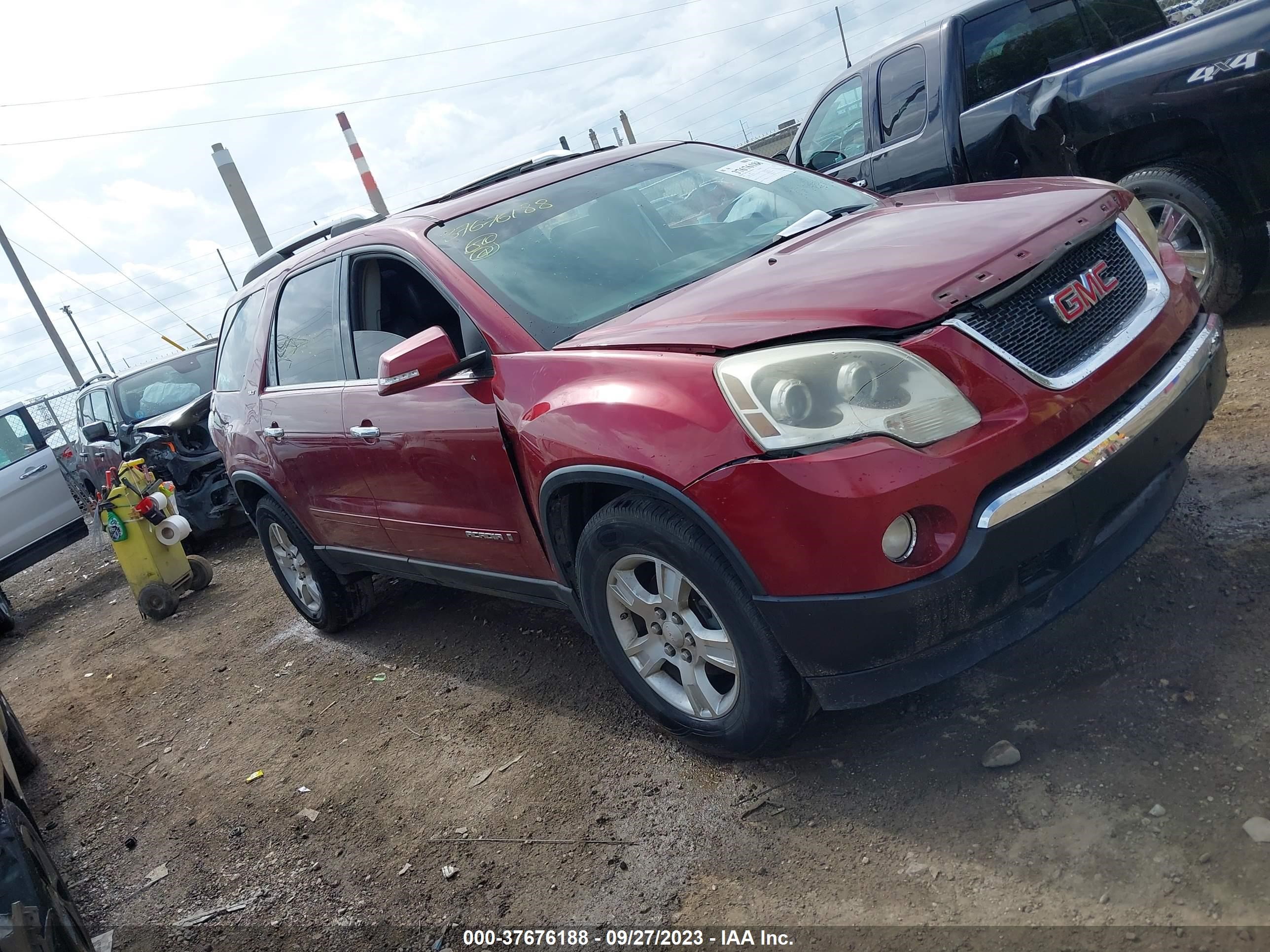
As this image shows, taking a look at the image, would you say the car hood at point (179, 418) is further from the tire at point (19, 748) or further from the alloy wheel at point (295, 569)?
the tire at point (19, 748)

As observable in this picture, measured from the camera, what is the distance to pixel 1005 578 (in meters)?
2.41

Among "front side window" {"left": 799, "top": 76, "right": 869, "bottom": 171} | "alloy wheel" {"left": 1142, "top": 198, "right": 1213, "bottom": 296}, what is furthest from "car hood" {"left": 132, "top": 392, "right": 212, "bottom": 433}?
"alloy wheel" {"left": 1142, "top": 198, "right": 1213, "bottom": 296}

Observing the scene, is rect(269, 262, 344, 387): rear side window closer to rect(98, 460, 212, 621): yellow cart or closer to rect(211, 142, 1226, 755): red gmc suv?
rect(211, 142, 1226, 755): red gmc suv

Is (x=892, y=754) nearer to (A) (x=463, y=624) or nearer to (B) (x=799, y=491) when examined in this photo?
(B) (x=799, y=491)

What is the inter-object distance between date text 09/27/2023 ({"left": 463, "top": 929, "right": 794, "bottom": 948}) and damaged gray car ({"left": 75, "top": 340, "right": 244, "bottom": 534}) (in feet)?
22.0

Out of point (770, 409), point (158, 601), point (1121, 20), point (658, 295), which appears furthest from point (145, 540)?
point (1121, 20)

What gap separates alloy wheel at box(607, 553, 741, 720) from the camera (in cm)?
284

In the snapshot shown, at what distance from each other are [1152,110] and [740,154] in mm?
2124

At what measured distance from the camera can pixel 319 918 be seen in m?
3.07

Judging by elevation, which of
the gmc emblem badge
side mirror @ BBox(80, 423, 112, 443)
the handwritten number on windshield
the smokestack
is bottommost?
the gmc emblem badge

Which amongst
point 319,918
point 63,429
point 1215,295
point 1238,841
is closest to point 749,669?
point 1238,841

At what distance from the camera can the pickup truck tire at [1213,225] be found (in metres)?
4.75

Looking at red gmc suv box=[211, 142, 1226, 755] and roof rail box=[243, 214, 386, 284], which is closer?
red gmc suv box=[211, 142, 1226, 755]

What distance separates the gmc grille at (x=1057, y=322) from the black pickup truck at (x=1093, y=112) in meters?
2.25
